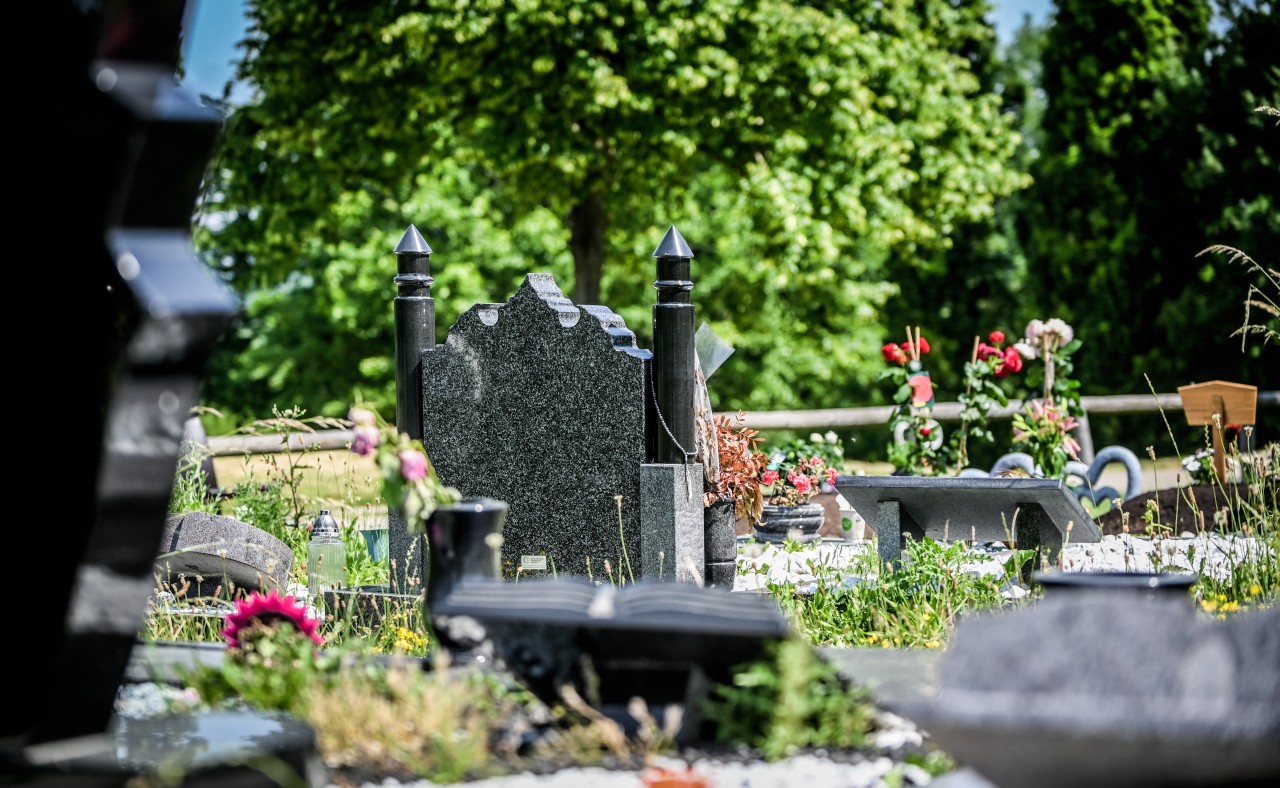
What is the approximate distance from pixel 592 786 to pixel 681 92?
34.8 feet

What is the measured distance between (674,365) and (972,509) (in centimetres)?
158

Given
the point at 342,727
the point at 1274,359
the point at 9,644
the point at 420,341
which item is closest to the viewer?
the point at 9,644

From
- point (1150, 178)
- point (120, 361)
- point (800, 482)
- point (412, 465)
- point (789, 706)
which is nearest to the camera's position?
point (120, 361)

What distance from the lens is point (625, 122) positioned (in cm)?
1274

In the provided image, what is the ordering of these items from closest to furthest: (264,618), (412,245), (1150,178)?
1. (264,618)
2. (412,245)
3. (1150,178)

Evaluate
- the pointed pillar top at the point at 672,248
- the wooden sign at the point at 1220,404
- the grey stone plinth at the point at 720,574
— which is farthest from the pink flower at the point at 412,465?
the wooden sign at the point at 1220,404

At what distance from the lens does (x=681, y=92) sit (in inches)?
495

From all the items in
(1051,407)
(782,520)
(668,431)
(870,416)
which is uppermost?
(870,416)

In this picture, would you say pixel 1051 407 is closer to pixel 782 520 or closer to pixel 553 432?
pixel 782 520

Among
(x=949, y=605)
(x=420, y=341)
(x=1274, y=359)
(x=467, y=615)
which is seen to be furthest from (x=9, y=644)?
(x=1274, y=359)

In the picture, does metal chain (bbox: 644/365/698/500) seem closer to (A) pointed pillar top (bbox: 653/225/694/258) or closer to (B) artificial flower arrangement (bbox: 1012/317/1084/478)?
(A) pointed pillar top (bbox: 653/225/694/258)

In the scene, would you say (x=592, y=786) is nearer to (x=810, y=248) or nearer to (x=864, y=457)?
(x=810, y=248)

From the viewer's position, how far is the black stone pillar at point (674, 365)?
6.14 meters

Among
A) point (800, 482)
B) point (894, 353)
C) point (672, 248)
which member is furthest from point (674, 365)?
point (894, 353)
